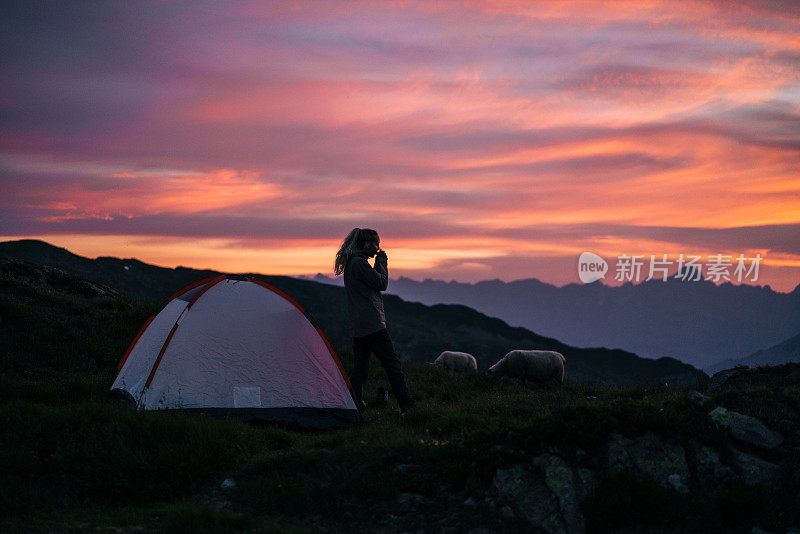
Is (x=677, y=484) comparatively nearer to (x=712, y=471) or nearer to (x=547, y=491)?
(x=712, y=471)

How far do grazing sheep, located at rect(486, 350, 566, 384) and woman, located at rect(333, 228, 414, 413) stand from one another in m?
8.01

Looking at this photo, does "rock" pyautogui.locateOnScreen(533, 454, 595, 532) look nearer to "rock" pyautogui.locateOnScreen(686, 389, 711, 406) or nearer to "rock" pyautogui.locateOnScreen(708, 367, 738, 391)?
"rock" pyautogui.locateOnScreen(686, 389, 711, 406)

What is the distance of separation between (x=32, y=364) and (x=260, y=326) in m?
5.86

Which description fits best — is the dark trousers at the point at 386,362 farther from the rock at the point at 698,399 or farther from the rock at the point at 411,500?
the rock at the point at 698,399

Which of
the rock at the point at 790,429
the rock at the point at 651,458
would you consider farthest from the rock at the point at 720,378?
the rock at the point at 651,458

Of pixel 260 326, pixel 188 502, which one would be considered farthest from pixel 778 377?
pixel 188 502

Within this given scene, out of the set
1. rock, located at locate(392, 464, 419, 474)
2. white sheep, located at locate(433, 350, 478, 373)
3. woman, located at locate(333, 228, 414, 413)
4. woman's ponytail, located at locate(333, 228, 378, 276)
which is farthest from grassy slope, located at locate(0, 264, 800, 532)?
white sheep, located at locate(433, 350, 478, 373)

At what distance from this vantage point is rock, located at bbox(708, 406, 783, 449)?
24.2ft

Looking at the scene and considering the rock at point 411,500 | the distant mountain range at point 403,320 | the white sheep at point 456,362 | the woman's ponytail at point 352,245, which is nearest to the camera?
the rock at point 411,500

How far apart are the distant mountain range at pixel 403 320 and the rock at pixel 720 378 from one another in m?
71.7

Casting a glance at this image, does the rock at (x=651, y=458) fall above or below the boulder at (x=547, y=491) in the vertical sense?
above

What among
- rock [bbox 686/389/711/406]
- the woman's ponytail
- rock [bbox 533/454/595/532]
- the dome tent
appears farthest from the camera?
the woman's ponytail

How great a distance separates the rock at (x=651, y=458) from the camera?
6.76 m

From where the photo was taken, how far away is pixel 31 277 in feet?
63.1
